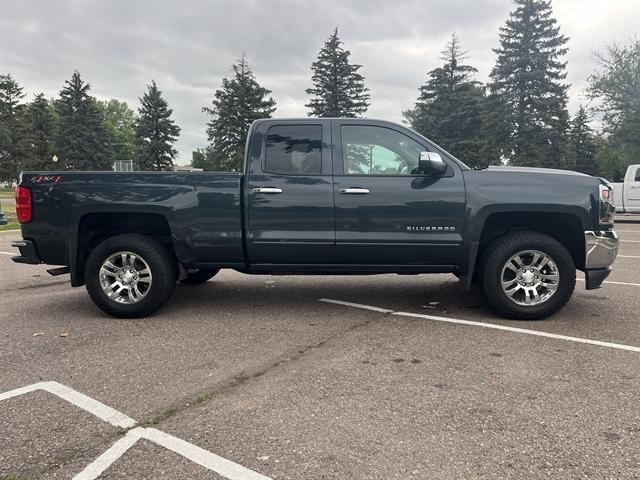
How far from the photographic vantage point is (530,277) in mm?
4816

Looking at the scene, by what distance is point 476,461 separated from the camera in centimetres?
242

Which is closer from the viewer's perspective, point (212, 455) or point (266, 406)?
point (212, 455)

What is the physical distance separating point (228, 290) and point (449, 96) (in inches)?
1495

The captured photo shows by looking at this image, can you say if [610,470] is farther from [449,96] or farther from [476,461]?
[449,96]

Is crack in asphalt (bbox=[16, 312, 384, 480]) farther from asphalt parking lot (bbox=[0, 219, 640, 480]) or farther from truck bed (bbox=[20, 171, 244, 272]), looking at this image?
truck bed (bbox=[20, 171, 244, 272])

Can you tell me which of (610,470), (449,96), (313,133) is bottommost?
(610,470)

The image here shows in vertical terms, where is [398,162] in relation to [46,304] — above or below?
above

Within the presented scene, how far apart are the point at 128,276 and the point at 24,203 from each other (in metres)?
1.24

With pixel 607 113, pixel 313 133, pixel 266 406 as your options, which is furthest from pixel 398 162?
pixel 607 113

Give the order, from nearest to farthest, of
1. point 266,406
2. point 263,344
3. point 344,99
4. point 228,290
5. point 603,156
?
point 266,406
point 263,344
point 228,290
point 603,156
point 344,99

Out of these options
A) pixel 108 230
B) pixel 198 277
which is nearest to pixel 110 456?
pixel 108 230

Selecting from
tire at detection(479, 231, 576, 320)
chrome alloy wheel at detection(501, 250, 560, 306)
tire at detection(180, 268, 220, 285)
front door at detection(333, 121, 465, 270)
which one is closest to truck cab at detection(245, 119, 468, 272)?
front door at detection(333, 121, 465, 270)

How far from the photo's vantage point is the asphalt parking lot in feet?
7.98

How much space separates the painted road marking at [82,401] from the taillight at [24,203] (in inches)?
86.0
